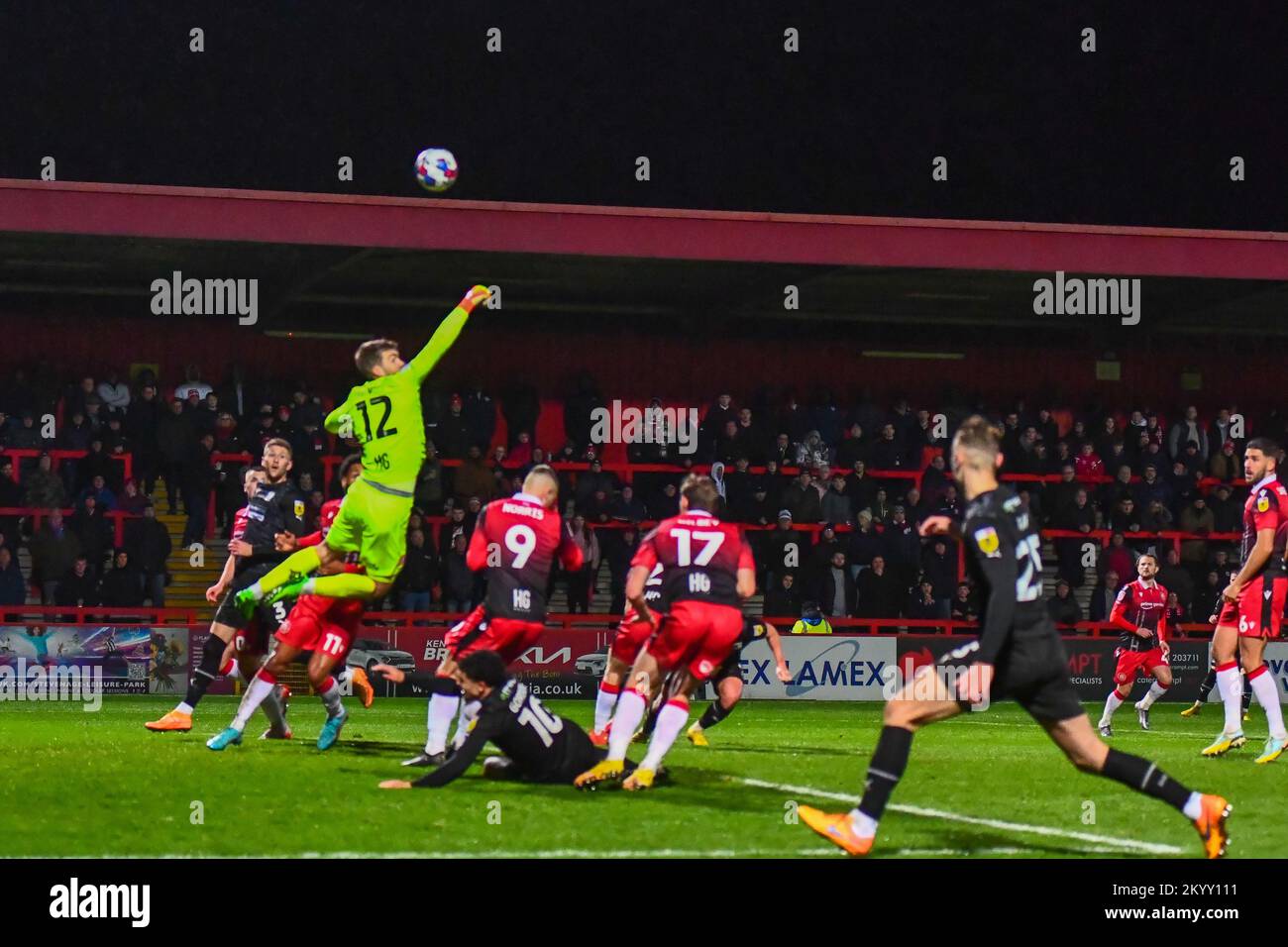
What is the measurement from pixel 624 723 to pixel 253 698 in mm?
2865

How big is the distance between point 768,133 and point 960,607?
1287 cm

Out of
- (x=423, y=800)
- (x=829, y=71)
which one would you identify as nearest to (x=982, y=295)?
(x=829, y=71)

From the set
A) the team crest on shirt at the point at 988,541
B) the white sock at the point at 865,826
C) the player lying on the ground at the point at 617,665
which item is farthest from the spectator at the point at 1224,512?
the white sock at the point at 865,826

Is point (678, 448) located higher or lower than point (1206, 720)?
higher

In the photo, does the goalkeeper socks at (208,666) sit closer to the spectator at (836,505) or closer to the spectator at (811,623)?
the spectator at (811,623)

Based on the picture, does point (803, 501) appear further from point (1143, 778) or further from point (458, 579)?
point (1143, 778)

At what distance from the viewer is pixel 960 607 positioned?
26.3 metres

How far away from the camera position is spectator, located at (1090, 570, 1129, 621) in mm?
26453

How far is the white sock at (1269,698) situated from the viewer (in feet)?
44.9

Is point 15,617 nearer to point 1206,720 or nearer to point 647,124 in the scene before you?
point 1206,720

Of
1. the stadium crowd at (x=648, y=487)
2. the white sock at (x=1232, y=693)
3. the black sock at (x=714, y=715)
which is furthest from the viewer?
the stadium crowd at (x=648, y=487)

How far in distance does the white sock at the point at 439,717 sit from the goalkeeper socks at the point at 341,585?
88 cm
